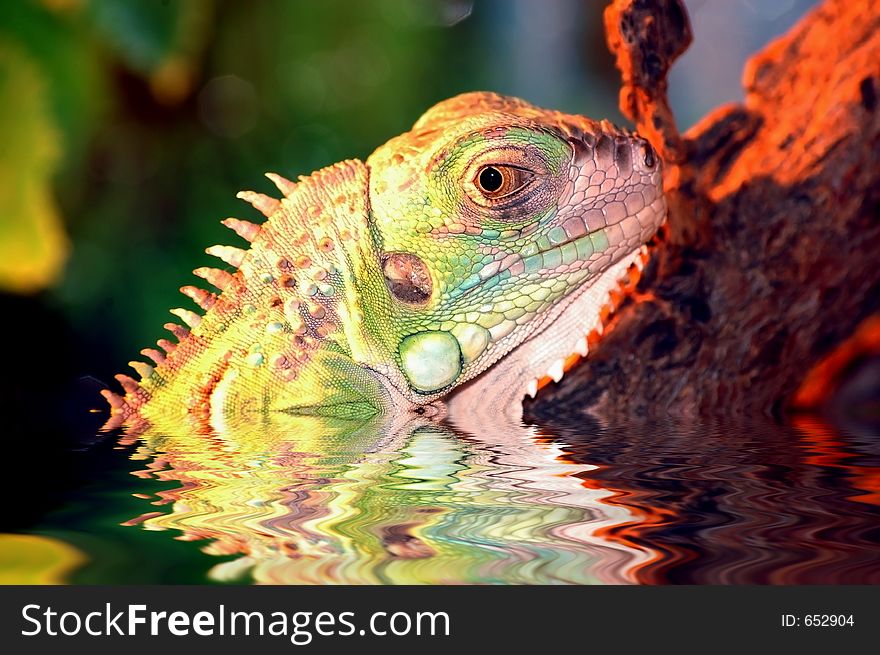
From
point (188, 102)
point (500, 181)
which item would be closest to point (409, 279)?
point (500, 181)

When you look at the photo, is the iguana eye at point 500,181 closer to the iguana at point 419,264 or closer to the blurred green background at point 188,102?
the iguana at point 419,264

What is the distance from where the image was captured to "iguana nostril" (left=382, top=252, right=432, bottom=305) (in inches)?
112

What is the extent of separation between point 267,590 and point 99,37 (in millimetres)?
6218

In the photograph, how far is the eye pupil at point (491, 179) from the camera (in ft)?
9.18

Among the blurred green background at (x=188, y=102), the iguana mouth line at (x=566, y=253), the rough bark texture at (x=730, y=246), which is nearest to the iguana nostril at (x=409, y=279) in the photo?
the iguana mouth line at (x=566, y=253)

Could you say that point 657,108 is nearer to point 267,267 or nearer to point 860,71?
point 860,71

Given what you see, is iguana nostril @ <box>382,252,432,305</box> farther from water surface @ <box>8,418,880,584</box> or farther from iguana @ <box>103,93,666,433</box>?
water surface @ <box>8,418,880,584</box>

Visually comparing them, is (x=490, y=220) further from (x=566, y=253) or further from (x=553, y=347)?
(x=553, y=347)

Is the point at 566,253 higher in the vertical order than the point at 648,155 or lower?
lower

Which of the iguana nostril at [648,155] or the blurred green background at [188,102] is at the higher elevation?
the blurred green background at [188,102]

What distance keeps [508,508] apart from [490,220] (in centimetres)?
129

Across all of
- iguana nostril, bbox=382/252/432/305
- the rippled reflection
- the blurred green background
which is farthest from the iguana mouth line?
the blurred green background

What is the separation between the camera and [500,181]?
2807mm

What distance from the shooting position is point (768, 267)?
11.6 ft
